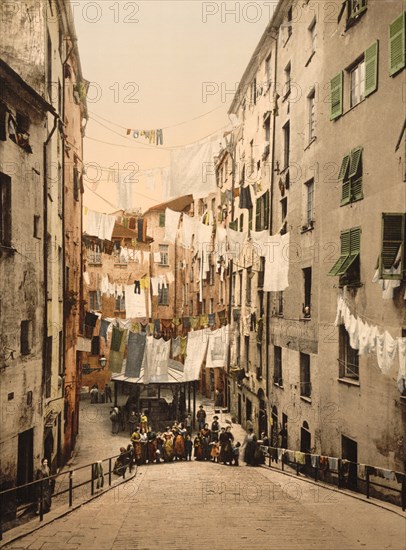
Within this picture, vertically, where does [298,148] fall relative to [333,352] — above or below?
above

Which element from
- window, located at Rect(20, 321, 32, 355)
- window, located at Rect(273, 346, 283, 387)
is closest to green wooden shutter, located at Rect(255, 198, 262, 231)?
window, located at Rect(273, 346, 283, 387)

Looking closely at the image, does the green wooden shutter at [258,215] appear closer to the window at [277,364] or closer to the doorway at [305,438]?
the window at [277,364]

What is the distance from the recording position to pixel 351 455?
16344mm

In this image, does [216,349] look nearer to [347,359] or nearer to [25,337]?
[347,359]

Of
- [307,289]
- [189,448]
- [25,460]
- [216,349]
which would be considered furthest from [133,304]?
[25,460]

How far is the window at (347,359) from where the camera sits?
53.1 feet

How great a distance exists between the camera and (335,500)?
14.2 m

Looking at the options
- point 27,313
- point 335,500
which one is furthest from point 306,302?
point 27,313

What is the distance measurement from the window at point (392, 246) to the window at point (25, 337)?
9.64m

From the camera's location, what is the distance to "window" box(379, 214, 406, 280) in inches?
500

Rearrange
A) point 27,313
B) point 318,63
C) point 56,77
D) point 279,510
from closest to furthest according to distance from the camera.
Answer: point 279,510 < point 27,313 < point 318,63 < point 56,77

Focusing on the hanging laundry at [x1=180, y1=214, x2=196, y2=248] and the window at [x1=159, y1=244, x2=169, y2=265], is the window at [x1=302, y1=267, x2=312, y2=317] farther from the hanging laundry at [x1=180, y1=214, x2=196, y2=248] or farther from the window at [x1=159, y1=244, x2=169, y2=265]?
the window at [x1=159, y1=244, x2=169, y2=265]

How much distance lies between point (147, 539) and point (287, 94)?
57.9 ft

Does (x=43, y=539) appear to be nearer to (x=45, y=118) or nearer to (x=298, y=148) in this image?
(x=45, y=118)
